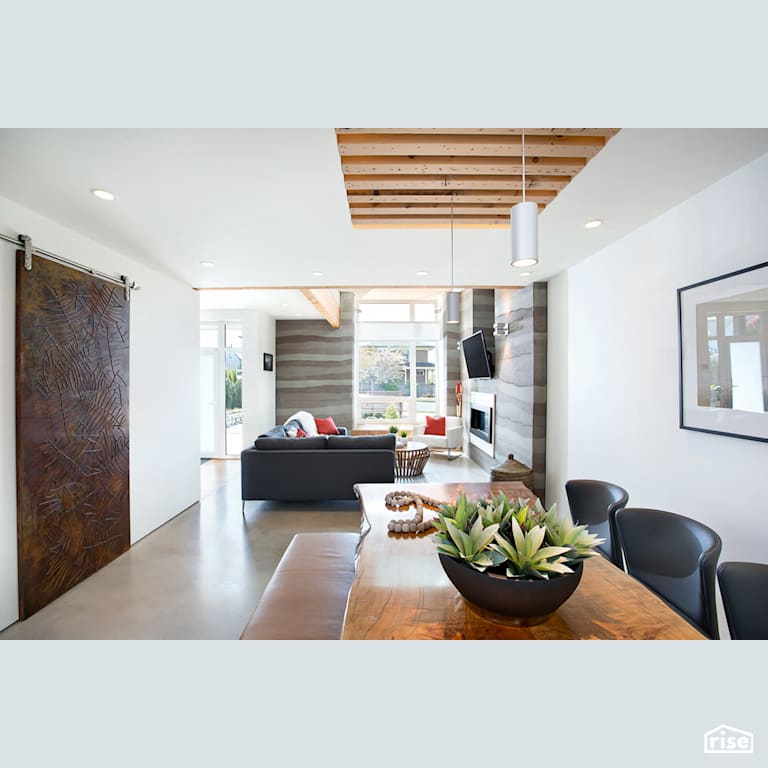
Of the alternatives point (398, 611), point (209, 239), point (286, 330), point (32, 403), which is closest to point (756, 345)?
point (398, 611)

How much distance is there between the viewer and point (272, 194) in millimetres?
2055

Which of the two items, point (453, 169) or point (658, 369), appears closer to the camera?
point (453, 169)

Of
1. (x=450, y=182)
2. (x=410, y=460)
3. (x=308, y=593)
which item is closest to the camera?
(x=308, y=593)

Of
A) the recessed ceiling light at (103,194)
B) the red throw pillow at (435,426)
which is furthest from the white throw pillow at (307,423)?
the recessed ceiling light at (103,194)

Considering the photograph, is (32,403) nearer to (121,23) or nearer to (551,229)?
(121,23)

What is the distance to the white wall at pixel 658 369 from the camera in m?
1.80

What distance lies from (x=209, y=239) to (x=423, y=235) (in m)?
1.48

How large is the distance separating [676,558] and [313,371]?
7165mm

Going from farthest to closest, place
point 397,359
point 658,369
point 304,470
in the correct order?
point 397,359 < point 304,470 < point 658,369

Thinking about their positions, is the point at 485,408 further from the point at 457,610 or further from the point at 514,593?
the point at 514,593

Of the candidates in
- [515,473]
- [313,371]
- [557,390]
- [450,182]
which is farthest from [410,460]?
[450,182]

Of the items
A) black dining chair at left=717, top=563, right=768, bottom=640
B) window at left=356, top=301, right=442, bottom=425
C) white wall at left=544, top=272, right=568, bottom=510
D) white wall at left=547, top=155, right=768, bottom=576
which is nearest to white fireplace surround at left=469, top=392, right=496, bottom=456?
white wall at left=544, top=272, right=568, bottom=510

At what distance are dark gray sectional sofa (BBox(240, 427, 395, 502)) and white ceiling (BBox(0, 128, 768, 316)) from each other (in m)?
1.85

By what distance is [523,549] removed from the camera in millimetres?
893
